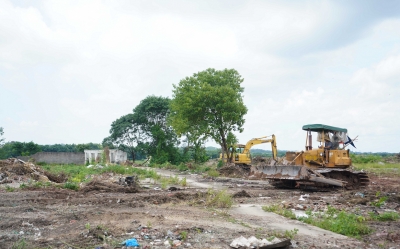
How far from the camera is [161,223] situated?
27.3ft

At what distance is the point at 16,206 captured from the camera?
11.4m

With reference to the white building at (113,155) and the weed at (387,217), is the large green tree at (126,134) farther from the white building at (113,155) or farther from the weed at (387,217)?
the weed at (387,217)

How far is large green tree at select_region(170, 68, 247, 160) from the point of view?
33.1 m

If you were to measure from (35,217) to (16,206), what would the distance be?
2.40m

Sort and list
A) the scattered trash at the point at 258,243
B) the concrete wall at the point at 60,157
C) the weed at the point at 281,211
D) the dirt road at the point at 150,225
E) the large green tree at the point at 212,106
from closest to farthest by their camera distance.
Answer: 1. the scattered trash at the point at 258,243
2. the dirt road at the point at 150,225
3. the weed at the point at 281,211
4. the large green tree at the point at 212,106
5. the concrete wall at the point at 60,157

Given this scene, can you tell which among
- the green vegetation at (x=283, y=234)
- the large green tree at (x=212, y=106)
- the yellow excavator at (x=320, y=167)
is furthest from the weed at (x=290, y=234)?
the large green tree at (x=212, y=106)

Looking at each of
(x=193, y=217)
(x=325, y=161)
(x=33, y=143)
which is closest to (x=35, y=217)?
(x=193, y=217)

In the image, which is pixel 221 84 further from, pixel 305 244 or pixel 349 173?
pixel 305 244

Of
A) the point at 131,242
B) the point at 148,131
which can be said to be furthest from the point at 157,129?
the point at 131,242

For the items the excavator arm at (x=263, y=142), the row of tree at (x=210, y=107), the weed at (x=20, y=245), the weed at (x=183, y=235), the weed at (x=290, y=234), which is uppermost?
the row of tree at (x=210, y=107)

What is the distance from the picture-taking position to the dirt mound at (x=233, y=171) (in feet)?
92.7

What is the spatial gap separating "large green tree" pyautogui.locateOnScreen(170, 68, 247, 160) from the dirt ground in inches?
787

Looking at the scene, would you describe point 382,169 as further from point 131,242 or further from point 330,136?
point 131,242

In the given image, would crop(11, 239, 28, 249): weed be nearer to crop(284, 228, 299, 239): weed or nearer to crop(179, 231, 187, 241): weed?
crop(179, 231, 187, 241): weed
